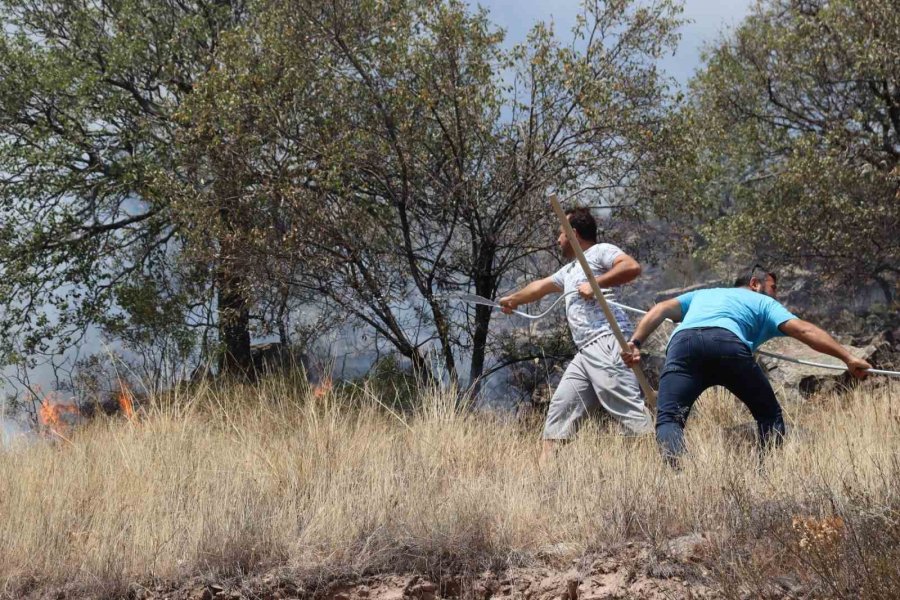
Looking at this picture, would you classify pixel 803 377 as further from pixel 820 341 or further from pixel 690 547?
pixel 690 547

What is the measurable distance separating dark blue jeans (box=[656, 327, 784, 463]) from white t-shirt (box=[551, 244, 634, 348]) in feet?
2.31

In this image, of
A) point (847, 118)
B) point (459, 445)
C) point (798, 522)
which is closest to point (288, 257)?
point (459, 445)

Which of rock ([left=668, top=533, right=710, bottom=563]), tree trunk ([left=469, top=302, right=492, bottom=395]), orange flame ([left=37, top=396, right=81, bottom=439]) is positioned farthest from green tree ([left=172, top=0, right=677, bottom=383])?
rock ([left=668, top=533, right=710, bottom=563])

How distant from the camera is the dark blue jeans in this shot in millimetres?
5551

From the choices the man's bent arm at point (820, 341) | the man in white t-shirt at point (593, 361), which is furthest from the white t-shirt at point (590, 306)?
the man's bent arm at point (820, 341)

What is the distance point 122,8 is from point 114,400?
497 centimetres

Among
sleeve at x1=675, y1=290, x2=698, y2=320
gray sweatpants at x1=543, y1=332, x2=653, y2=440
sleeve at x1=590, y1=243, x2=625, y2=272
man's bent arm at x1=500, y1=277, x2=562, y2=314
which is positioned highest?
sleeve at x1=590, y1=243, x2=625, y2=272

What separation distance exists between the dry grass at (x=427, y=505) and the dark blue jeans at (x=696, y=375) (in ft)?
0.71

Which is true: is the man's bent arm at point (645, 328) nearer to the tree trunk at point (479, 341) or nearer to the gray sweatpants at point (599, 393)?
the gray sweatpants at point (599, 393)

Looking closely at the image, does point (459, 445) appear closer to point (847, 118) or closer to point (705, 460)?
point (705, 460)

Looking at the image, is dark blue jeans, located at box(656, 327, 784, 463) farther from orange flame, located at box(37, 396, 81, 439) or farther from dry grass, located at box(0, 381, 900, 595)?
orange flame, located at box(37, 396, 81, 439)

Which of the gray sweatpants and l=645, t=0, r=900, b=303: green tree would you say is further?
l=645, t=0, r=900, b=303: green tree

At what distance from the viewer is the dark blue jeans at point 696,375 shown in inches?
219

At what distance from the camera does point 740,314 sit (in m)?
5.75
